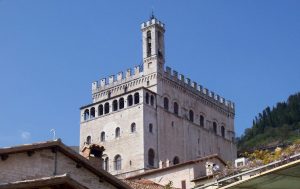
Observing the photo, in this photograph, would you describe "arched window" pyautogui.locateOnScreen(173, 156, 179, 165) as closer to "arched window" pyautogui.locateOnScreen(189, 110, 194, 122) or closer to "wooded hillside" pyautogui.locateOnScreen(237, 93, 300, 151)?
"arched window" pyautogui.locateOnScreen(189, 110, 194, 122)

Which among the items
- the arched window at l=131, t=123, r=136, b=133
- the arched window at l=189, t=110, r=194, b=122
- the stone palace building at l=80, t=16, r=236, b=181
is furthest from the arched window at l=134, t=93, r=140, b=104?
the arched window at l=189, t=110, r=194, b=122

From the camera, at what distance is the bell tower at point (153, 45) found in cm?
6531

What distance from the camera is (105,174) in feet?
60.9

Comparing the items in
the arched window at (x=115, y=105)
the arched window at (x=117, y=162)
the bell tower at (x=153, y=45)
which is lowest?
the arched window at (x=117, y=162)

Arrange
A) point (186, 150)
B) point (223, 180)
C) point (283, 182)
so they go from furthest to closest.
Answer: point (186, 150), point (223, 180), point (283, 182)

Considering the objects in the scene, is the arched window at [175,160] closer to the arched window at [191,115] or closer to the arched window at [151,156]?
the arched window at [151,156]

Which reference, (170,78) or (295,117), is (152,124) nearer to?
(170,78)

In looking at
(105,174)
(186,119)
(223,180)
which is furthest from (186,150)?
(223,180)

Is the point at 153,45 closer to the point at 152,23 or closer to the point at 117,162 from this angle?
the point at 152,23

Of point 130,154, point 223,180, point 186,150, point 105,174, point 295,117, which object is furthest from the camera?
point 295,117

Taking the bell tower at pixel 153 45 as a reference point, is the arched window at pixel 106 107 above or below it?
below

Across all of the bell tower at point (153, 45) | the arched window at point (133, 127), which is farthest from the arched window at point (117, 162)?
the bell tower at point (153, 45)

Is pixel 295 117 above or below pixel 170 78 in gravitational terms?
above

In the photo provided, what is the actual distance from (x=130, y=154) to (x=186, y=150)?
6.73 m
